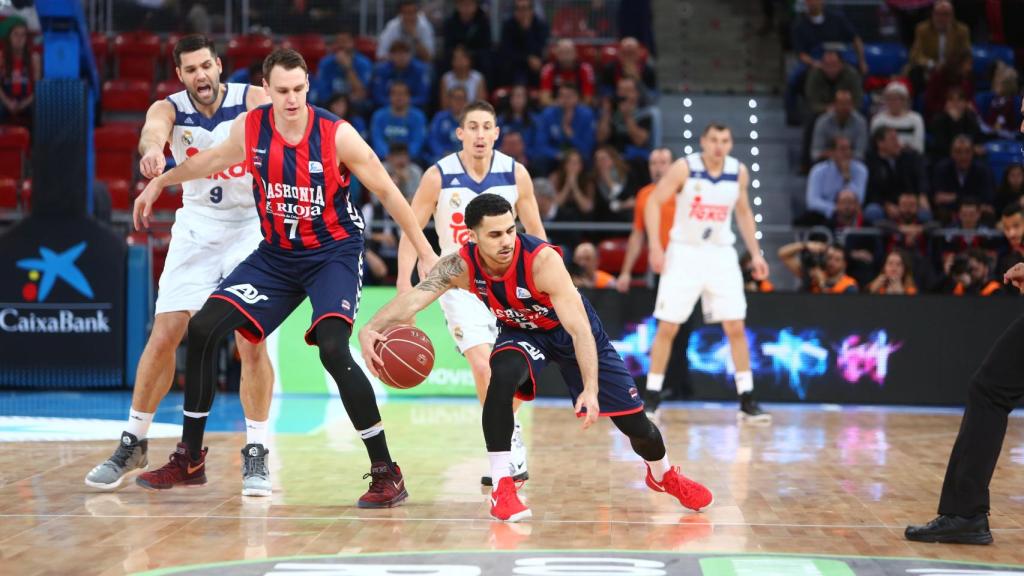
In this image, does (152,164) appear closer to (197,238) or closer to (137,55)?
(197,238)

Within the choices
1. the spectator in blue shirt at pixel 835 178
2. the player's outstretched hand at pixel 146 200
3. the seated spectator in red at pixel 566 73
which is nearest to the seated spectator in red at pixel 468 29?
the seated spectator in red at pixel 566 73

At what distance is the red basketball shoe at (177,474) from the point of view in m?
6.37

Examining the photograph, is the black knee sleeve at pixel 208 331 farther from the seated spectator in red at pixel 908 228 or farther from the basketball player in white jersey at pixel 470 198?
the seated spectator in red at pixel 908 228

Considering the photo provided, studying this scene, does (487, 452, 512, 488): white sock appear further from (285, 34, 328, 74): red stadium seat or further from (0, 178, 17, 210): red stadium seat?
(285, 34, 328, 74): red stadium seat

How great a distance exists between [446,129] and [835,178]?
166 inches

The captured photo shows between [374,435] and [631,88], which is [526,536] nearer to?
[374,435]

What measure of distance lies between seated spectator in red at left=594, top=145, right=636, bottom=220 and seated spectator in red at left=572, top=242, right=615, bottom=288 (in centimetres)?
143

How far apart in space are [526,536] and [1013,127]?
37.9 ft

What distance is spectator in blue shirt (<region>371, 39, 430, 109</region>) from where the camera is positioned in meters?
15.1

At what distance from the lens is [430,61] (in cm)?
1577

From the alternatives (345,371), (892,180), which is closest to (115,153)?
(892,180)

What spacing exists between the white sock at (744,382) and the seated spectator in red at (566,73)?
5.44 meters

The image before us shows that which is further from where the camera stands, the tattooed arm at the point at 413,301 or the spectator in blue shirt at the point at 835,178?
the spectator in blue shirt at the point at 835,178

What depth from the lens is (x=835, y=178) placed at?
45.1 ft
